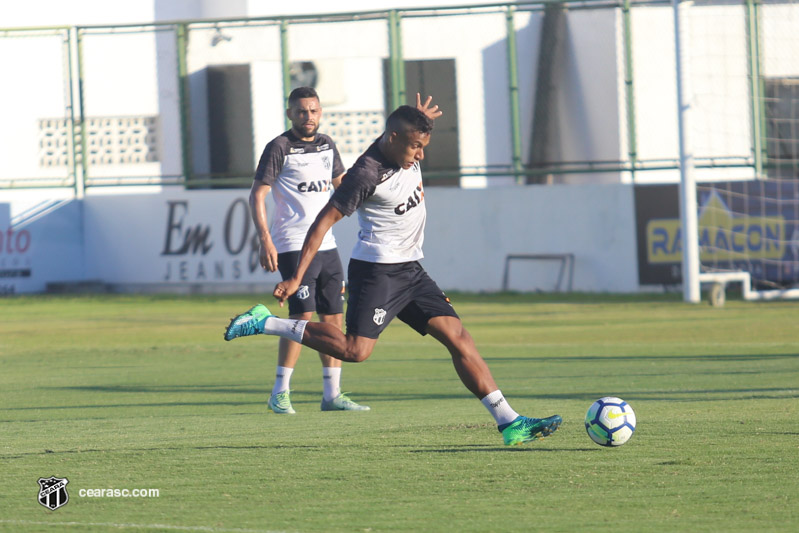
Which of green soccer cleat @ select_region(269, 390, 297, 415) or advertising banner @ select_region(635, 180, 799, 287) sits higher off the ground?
advertising banner @ select_region(635, 180, 799, 287)

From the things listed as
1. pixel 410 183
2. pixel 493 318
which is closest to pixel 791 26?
pixel 493 318

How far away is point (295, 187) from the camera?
9.41 meters

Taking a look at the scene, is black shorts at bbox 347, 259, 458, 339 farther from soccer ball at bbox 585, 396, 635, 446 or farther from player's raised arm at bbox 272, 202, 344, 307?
soccer ball at bbox 585, 396, 635, 446

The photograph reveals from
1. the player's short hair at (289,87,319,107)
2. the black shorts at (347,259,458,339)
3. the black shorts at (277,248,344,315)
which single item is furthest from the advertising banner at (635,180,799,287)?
the black shorts at (347,259,458,339)

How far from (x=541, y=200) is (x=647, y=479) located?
1674cm

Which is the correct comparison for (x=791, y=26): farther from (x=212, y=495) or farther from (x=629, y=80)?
(x=212, y=495)

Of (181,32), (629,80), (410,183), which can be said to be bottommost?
(410,183)

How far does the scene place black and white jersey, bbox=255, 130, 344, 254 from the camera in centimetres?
936

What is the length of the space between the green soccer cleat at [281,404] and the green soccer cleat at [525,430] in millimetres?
2498

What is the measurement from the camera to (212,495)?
5.77 meters

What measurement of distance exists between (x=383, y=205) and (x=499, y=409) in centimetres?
139

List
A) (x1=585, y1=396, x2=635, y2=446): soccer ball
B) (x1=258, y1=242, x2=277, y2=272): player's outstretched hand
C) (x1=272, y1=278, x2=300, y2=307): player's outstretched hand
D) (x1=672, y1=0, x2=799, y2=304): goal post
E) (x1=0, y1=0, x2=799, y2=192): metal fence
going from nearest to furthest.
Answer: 1. (x1=585, y1=396, x2=635, y2=446): soccer ball
2. (x1=272, y1=278, x2=300, y2=307): player's outstretched hand
3. (x1=258, y1=242, x2=277, y2=272): player's outstretched hand
4. (x1=672, y1=0, x2=799, y2=304): goal post
5. (x1=0, y1=0, x2=799, y2=192): metal fence

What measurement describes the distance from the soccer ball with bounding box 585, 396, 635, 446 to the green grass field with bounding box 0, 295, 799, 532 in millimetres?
124

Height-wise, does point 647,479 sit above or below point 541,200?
below
